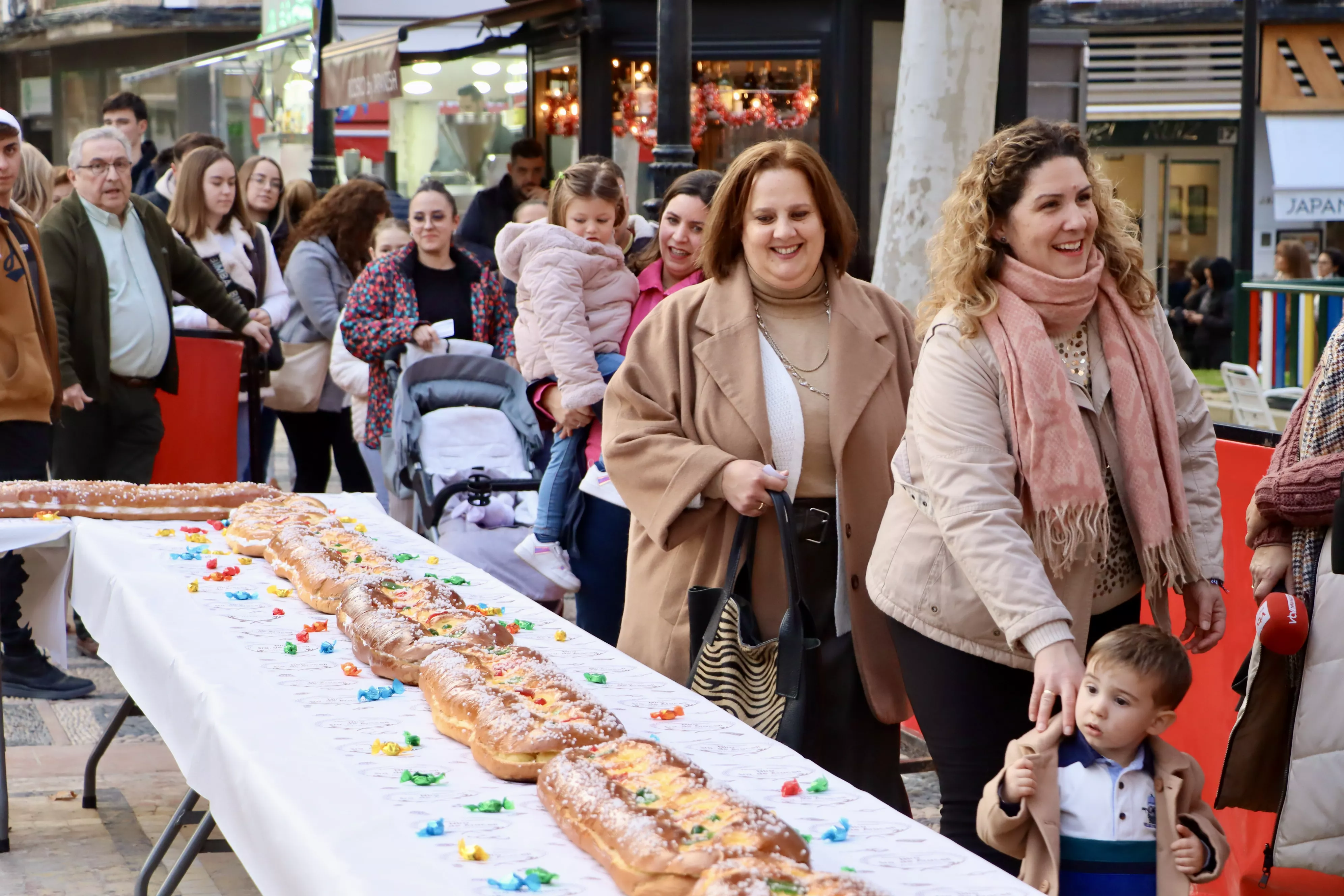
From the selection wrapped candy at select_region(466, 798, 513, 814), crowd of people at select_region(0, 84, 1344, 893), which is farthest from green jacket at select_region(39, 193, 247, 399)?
wrapped candy at select_region(466, 798, 513, 814)

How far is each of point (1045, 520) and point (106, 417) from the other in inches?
198

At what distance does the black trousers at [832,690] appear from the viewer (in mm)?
3762

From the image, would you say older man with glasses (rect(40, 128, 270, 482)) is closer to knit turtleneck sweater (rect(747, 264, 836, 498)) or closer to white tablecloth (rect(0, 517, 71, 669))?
white tablecloth (rect(0, 517, 71, 669))

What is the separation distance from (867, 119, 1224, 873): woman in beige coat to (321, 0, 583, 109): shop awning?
9743 millimetres

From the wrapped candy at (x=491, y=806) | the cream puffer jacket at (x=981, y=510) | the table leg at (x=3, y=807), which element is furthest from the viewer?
the table leg at (x=3, y=807)

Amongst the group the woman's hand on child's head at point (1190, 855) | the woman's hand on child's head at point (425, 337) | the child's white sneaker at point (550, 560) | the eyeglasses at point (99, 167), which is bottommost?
the child's white sneaker at point (550, 560)

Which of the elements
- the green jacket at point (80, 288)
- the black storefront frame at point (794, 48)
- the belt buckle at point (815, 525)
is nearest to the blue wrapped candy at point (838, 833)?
the belt buckle at point (815, 525)

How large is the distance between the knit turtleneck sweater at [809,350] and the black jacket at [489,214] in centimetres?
630

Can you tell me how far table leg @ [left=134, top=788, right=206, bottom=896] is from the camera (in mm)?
4016

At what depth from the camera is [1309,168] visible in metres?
21.8

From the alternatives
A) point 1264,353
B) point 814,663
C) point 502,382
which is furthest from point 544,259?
point 1264,353

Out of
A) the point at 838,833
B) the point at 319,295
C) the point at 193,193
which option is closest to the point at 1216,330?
the point at 319,295

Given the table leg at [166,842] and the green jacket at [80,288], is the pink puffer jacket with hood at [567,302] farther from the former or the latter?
the green jacket at [80,288]

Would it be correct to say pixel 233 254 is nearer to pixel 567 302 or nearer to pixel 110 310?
pixel 110 310
